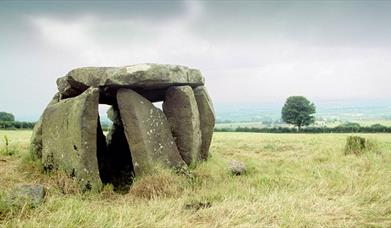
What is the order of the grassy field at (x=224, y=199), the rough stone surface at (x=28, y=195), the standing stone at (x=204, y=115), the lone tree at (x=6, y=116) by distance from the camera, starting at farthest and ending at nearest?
the lone tree at (x=6, y=116) → the standing stone at (x=204, y=115) → the rough stone surface at (x=28, y=195) → the grassy field at (x=224, y=199)

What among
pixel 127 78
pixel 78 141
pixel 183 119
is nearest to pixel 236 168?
pixel 183 119

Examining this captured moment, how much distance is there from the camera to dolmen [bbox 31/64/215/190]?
10.5 m

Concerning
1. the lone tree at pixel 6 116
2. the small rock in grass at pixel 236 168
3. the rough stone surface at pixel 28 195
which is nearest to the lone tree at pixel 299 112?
the lone tree at pixel 6 116

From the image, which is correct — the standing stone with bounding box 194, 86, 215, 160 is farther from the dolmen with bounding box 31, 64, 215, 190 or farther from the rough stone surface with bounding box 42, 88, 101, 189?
the rough stone surface with bounding box 42, 88, 101, 189

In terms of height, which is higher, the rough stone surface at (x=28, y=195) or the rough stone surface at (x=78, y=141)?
the rough stone surface at (x=78, y=141)

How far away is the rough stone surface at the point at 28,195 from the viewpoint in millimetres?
7410

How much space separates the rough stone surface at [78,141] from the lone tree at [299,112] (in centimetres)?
5981

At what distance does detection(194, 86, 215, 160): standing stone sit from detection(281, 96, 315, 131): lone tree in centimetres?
5547

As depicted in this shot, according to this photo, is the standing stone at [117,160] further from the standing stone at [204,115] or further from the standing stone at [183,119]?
the standing stone at [204,115]

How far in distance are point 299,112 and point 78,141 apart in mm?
60981

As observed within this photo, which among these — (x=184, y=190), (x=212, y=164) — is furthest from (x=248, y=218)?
(x=212, y=164)

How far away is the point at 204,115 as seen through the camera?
1441 centimetres

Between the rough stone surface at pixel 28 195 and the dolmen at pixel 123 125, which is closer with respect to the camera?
the rough stone surface at pixel 28 195

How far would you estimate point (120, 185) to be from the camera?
11414mm
